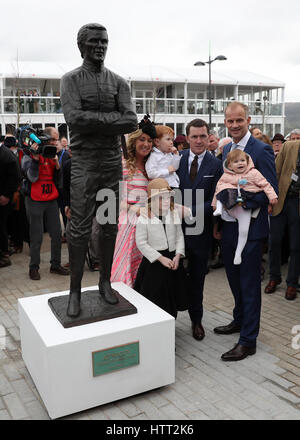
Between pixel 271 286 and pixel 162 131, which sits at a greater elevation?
pixel 162 131

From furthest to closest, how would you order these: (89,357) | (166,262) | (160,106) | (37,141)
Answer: (160,106) < (37,141) < (166,262) < (89,357)

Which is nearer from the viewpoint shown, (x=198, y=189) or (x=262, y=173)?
(x=262, y=173)

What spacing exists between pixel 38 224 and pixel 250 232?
11.6 feet

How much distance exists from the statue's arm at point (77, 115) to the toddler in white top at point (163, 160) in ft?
3.15

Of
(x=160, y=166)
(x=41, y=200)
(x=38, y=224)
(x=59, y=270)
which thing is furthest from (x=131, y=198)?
(x=59, y=270)

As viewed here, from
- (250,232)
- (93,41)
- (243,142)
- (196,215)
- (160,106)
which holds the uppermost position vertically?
(160,106)

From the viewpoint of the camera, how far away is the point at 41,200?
5.83 meters

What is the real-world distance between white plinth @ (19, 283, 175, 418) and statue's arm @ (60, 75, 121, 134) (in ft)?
4.64

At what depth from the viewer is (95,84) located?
9.61ft

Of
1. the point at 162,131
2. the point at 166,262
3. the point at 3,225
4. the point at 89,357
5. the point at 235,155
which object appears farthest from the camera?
the point at 3,225

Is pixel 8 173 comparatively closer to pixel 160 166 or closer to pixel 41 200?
pixel 41 200

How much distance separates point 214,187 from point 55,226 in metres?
3.13

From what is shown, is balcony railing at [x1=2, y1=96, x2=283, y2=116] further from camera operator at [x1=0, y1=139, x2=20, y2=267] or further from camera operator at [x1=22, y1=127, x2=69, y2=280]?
camera operator at [x1=22, y1=127, x2=69, y2=280]

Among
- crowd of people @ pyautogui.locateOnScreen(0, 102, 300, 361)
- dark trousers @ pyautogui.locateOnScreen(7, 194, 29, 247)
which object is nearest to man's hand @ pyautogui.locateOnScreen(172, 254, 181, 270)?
crowd of people @ pyautogui.locateOnScreen(0, 102, 300, 361)
